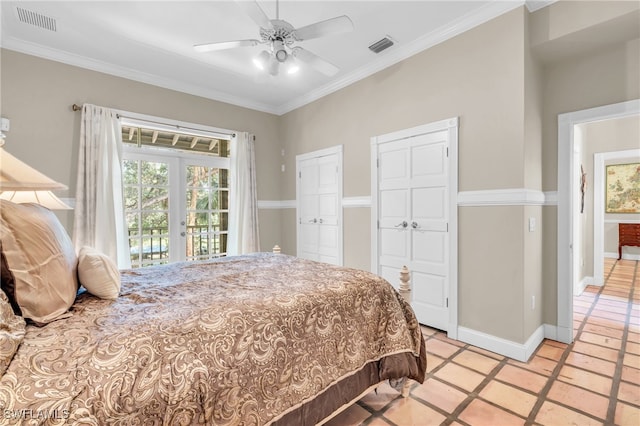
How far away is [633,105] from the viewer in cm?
230

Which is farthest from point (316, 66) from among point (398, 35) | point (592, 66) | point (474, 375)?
point (474, 375)

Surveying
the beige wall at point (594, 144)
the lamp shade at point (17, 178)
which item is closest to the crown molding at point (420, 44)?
the beige wall at point (594, 144)

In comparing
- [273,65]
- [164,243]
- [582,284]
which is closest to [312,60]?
[273,65]

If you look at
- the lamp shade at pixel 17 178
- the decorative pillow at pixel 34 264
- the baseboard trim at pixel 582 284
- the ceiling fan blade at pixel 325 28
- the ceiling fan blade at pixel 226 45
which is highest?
the ceiling fan blade at pixel 226 45

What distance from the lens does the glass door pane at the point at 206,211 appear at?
13.4ft

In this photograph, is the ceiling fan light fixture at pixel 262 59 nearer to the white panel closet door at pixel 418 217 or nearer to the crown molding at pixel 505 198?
the white panel closet door at pixel 418 217

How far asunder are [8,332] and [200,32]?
2.84 meters

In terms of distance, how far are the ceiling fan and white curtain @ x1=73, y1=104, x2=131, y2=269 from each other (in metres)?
1.83

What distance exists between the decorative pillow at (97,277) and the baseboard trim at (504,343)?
2754 mm

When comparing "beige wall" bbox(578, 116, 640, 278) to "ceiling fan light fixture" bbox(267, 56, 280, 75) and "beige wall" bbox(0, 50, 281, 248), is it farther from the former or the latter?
"beige wall" bbox(0, 50, 281, 248)

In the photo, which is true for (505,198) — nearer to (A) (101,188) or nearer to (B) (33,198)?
(B) (33,198)

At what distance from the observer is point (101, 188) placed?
3215mm

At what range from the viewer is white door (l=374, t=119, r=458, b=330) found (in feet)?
9.32

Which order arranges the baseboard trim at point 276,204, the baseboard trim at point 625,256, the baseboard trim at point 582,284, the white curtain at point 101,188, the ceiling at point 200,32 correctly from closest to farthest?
the ceiling at point 200,32 < the white curtain at point 101,188 < the baseboard trim at point 582,284 < the baseboard trim at point 276,204 < the baseboard trim at point 625,256
